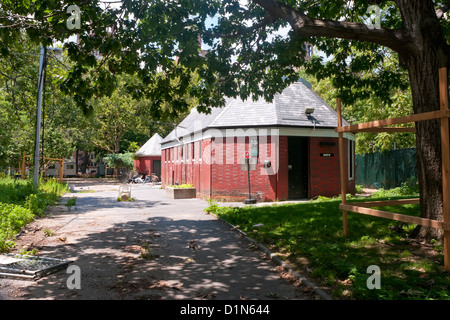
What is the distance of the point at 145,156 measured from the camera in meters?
45.6

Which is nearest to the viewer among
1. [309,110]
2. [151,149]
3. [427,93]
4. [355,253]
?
[355,253]

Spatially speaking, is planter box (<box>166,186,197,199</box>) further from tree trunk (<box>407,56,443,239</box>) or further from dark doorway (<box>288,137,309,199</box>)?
tree trunk (<box>407,56,443,239</box>)

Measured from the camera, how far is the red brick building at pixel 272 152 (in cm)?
1638

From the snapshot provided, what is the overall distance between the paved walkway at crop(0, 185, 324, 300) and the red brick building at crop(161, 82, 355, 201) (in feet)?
22.0

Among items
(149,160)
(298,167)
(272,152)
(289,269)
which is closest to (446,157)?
(289,269)

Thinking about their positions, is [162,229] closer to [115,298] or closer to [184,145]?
[115,298]

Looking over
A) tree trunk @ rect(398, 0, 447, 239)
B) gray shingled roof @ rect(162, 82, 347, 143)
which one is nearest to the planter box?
gray shingled roof @ rect(162, 82, 347, 143)

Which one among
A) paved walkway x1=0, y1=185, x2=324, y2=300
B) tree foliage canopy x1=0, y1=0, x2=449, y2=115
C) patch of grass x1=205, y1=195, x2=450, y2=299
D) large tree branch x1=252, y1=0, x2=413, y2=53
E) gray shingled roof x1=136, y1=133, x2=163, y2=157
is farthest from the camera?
gray shingled roof x1=136, y1=133, x2=163, y2=157

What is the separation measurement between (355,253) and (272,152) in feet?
35.5

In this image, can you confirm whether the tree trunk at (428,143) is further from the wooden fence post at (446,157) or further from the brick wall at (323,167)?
the brick wall at (323,167)

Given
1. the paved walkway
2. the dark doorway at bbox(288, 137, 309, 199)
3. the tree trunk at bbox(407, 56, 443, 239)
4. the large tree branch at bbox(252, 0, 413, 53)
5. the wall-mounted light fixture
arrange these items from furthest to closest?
the wall-mounted light fixture < the dark doorway at bbox(288, 137, 309, 199) < the large tree branch at bbox(252, 0, 413, 53) < the tree trunk at bbox(407, 56, 443, 239) < the paved walkway

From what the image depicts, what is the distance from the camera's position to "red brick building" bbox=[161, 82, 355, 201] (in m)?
16.4

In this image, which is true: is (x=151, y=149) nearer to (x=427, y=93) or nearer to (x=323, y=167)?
(x=323, y=167)

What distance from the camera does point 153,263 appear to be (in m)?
5.84
